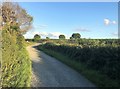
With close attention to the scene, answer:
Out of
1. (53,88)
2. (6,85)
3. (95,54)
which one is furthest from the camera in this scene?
(95,54)

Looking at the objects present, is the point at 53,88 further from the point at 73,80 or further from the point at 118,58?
the point at 118,58

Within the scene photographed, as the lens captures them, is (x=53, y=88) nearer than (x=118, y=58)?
Yes

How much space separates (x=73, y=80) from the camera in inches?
587

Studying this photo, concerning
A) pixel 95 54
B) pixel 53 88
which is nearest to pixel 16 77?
pixel 53 88

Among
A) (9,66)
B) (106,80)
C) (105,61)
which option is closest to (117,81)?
(106,80)

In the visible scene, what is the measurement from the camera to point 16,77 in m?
7.64

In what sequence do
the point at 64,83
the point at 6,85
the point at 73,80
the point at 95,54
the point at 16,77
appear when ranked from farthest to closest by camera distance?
the point at 95,54 → the point at 73,80 → the point at 64,83 → the point at 16,77 → the point at 6,85

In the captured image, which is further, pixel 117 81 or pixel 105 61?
pixel 105 61

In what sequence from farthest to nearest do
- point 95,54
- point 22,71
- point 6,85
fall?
point 95,54, point 22,71, point 6,85

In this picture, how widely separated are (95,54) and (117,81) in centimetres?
540

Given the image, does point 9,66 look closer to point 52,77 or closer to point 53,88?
point 53,88

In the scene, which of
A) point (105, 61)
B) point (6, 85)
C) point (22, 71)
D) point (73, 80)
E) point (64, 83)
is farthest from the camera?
point (105, 61)

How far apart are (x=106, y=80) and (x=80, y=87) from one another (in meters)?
1.96

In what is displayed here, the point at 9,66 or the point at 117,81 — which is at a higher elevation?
the point at 9,66
